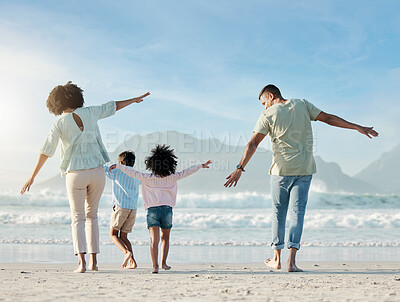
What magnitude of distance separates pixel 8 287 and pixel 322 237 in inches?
268

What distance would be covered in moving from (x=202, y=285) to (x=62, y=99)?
2.16 meters

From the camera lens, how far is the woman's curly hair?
13.9 ft

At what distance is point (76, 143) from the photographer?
13.7ft

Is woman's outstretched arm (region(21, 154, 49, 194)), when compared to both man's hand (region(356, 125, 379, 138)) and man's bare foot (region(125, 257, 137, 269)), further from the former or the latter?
man's hand (region(356, 125, 379, 138))

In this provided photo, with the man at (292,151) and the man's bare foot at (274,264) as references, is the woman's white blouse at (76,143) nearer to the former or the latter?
the man at (292,151)

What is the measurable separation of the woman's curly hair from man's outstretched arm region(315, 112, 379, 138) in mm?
2337

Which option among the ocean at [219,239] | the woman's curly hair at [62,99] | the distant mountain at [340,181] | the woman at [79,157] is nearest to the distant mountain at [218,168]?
the distant mountain at [340,181]

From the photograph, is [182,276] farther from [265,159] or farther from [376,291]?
[265,159]

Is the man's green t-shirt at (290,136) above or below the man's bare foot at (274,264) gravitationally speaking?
above

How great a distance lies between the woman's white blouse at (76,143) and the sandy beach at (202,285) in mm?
1004

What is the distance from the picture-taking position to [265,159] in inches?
1375

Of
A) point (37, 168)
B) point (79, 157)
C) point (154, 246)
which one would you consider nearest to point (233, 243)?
point (154, 246)

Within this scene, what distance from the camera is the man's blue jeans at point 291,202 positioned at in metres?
4.27

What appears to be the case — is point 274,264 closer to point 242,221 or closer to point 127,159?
point 127,159
